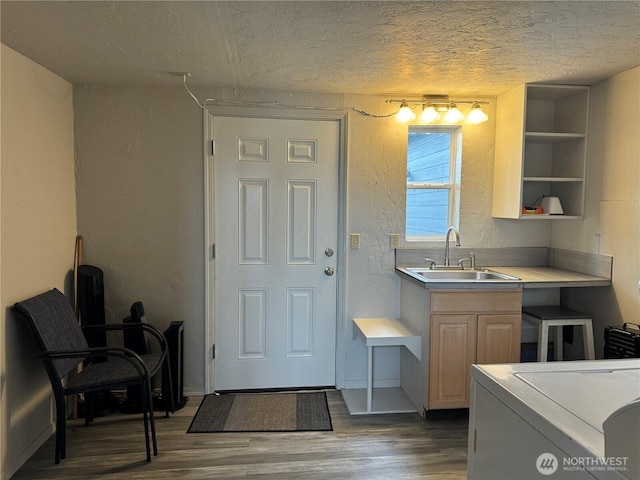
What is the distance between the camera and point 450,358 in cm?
274

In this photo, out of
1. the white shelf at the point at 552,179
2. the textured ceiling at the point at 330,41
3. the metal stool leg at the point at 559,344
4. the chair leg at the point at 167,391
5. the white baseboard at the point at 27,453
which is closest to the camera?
the textured ceiling at the point at 330,41

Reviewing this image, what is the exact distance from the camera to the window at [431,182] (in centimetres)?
335

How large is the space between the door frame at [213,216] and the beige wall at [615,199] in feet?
5.43

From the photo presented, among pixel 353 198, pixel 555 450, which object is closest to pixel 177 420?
pixel 353 198

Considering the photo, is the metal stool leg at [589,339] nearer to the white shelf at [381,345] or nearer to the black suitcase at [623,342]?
the black suitcase at [623,342]

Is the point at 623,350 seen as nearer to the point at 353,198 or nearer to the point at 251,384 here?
the point at 353,198

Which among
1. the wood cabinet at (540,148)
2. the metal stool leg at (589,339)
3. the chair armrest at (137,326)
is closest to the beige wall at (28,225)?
the chair armrest at (137,326)

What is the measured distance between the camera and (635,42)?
2148 mm

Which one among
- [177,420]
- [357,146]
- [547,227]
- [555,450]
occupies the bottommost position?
[177,420]

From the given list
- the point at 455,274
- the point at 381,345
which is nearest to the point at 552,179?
the point at 455,274

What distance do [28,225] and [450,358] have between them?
2573mm

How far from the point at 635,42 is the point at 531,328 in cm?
202

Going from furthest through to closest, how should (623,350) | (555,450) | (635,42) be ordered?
(623,350)
(635,42)
(555,450)

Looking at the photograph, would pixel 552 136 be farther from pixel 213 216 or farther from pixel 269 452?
pixel 269 452
